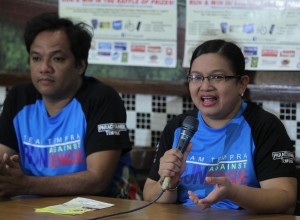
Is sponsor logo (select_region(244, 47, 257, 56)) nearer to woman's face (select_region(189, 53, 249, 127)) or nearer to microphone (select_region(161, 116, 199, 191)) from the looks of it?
woman's face (select_region(189, 53, 249, 127))

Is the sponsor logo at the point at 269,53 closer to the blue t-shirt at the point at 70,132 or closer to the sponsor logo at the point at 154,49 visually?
the sponsor logo at the point at 154,49

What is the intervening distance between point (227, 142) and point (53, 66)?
1002 mm

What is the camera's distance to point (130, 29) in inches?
141

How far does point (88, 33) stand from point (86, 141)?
2.00ft

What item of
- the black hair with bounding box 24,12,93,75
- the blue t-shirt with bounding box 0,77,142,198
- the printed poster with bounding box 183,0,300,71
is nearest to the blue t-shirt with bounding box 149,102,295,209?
the blue t-shirt with bounding box 0,77,142,198

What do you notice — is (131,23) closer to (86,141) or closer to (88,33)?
(88,33)

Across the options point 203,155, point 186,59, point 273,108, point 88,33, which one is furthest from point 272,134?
point 88,33

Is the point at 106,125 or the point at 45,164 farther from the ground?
the point at 106,125

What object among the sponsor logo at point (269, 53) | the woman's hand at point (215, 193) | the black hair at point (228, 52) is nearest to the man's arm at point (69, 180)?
the black hair at point (228, 52)

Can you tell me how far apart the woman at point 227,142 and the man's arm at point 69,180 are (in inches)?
11.6

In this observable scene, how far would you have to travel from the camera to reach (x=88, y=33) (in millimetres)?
3281

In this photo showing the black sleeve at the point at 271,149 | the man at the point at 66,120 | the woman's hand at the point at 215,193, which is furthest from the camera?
the man at the point at 66,120

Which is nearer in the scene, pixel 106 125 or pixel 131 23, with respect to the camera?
pixel 106 125

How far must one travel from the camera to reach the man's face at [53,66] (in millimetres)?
3094
